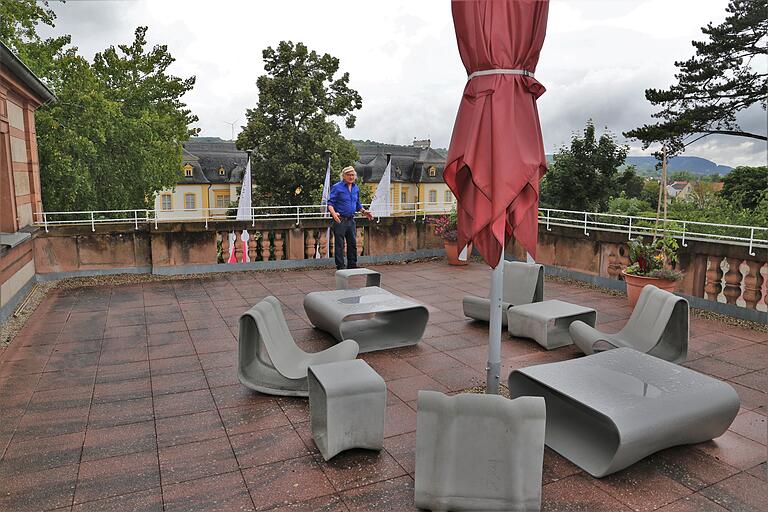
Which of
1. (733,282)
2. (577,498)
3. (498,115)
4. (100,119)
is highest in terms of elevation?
(100,119)

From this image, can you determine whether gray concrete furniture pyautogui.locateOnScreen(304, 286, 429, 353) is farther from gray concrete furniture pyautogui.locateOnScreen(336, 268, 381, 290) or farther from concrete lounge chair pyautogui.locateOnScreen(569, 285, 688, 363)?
concrete lounge chair pyautogui.locateOnScreen(569, 285, 688, 363)

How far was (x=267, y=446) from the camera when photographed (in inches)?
136

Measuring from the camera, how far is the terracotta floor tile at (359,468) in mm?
3057

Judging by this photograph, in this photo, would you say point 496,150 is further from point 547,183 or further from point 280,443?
point 547,183

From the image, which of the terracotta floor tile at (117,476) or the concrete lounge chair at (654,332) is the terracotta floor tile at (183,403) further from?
the concrete lounge chair at (654,332)

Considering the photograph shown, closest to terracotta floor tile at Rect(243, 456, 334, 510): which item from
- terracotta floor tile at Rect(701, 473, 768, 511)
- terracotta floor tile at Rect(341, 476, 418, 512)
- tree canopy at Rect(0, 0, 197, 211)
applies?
terracotta floor tile at Rect(341, 476, 418, 512)

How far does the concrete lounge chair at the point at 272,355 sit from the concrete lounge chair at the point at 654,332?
2.30 metres

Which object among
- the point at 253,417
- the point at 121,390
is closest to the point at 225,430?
the point at 253,417

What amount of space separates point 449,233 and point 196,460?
8.39 metres

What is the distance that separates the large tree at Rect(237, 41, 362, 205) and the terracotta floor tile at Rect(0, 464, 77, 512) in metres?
25.4

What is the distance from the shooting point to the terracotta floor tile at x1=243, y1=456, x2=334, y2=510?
288 centimetres

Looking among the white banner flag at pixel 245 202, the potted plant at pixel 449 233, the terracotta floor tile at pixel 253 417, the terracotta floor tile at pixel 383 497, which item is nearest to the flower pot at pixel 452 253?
the potted plant at pixel 449 233

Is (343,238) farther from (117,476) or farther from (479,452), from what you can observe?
(479,452)

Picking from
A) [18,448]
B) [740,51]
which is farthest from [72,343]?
[740,51]
